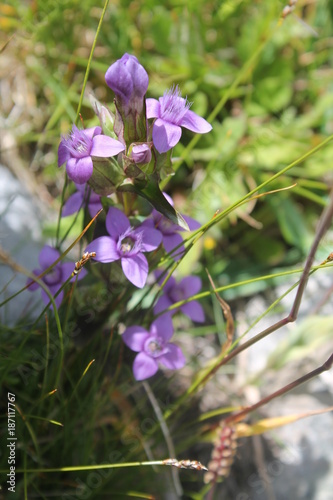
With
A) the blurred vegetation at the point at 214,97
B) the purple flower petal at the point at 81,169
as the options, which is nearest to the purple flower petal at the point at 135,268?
the purple flower petal at the point at 81,169

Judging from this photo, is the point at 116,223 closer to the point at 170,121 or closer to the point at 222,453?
the point at 170,121

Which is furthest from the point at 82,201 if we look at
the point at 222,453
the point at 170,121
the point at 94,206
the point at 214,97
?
the point at 214,97

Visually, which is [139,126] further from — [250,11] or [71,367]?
[250,11]

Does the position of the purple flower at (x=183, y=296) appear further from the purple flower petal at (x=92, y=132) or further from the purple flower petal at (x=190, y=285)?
the purple flower petal at (x=92, y=132)

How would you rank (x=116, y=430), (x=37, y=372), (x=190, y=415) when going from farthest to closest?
(x=190, y=415) < (x=116, y=430) < (x=37, y=372)

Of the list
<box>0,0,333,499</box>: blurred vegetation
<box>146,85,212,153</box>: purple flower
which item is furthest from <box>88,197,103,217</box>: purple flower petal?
<box>0,0,333,499</box>: blurred vegetation

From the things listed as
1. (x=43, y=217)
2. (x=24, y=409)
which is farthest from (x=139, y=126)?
(x=43, y=217)

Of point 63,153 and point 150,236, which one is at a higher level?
point 63,153
